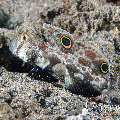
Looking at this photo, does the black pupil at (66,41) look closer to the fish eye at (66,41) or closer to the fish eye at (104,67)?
the fish eye at (66,41)

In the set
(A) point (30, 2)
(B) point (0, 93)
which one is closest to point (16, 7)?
(A) point (30, 2)

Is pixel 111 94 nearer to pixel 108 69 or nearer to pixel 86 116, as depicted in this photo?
pixel 108 69

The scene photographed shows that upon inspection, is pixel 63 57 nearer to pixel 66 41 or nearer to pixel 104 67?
pixel 66 41

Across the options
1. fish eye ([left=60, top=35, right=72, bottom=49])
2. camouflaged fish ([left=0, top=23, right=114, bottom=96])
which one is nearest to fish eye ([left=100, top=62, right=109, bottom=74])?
camouflaged fish ([left=0, top=23, right=114, bottom=96])

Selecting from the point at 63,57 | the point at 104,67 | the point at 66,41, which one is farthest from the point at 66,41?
the point at 104,67

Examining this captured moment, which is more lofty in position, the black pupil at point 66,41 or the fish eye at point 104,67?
the black pupil at point 66,41

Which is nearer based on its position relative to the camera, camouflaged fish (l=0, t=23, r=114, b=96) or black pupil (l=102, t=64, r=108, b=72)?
camouflaged fish (l=0, t=23, r=114, b=96)

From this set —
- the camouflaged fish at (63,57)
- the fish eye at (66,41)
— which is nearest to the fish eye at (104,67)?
the camouflaged fish at (63,57)

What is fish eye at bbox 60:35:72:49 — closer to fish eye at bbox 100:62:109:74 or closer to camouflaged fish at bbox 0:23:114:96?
camouflaged fish at bbox 0:23:114:96
